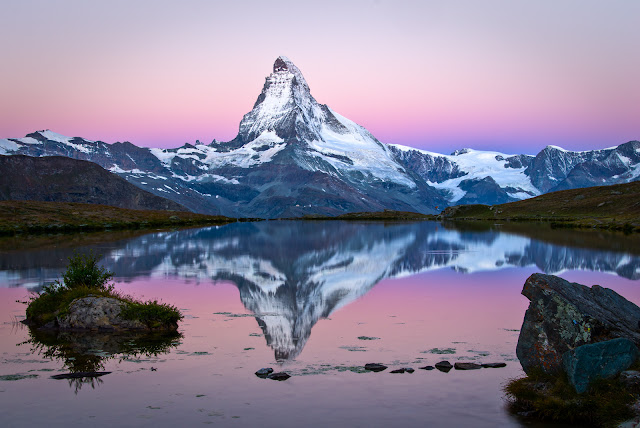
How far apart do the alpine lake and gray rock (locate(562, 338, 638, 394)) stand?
2120 millimetres

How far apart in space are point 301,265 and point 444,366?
36801mm

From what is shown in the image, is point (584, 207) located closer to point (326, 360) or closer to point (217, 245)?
point (217, 245)

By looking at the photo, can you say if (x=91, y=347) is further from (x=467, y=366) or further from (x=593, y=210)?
(x=593, y=210)

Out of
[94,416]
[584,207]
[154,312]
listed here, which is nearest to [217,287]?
[154,312]

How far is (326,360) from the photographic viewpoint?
2156 centimetres

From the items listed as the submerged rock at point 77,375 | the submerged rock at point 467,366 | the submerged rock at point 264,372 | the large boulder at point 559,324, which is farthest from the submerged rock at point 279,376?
the large boulder at point 559,324

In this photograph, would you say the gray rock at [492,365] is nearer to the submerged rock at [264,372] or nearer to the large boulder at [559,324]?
the large boulder at [559,324]

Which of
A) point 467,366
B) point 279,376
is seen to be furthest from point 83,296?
point 467,366

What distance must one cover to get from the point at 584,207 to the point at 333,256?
4941 inches

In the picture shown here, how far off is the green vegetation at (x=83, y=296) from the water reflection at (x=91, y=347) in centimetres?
96

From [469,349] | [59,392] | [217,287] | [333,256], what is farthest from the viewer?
[333,256]

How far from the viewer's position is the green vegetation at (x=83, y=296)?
2683cm

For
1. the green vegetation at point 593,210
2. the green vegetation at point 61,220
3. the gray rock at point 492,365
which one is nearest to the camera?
the gray rock at point 492,365

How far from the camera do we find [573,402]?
15.6 meters
